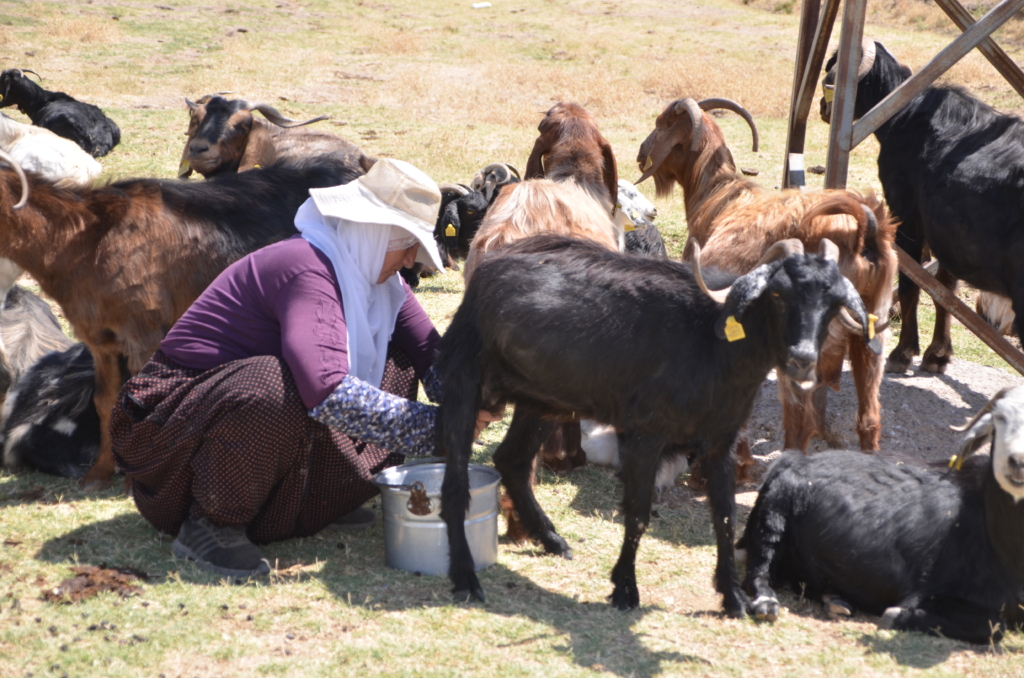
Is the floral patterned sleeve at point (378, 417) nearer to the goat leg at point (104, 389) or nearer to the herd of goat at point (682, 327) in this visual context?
the herd of goat at point (682, 327)

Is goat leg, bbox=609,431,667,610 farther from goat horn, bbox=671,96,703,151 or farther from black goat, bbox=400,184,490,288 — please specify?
black goat, bbox=400,184,490,288

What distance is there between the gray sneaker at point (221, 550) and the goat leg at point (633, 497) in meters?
1.51

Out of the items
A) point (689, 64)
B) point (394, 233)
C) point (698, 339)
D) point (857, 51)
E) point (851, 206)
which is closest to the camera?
point (698, 339)

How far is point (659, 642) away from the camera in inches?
150

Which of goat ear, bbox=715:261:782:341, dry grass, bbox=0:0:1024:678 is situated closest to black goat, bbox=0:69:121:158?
dry grass, bbox=0:0:1024:678

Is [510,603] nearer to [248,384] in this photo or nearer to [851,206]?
[248,384]

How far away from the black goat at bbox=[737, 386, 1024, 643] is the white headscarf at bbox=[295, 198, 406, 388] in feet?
6.70

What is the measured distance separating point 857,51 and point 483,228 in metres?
3.03

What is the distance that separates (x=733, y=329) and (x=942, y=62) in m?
3.68

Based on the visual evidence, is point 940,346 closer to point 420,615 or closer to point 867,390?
point 867,390

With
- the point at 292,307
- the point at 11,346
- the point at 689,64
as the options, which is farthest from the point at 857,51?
the point at 689,64

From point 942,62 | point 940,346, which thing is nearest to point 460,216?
point 940,346

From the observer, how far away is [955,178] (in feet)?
23.0

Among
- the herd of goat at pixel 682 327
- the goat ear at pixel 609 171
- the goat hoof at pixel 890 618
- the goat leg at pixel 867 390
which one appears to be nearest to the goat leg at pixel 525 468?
the herd of goat at pixel 682 327
